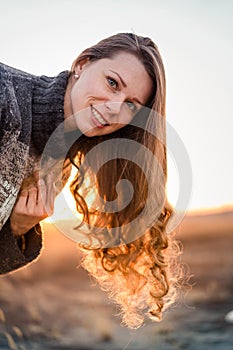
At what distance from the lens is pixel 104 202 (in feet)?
7.38

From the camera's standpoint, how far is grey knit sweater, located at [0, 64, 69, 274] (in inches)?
66.2

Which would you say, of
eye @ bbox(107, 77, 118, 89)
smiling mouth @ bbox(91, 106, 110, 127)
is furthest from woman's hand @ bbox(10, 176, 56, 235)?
eye @ bbox(107, 77, 118, 89)

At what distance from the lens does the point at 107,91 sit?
181cm

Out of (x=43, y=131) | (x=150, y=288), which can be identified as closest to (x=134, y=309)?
(x=150, y=288)

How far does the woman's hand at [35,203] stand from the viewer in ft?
6.25

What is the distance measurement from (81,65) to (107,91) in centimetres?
Answer: 13

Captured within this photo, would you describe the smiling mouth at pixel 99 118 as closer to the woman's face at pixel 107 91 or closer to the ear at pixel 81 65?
the woman's face at pixel 107 91

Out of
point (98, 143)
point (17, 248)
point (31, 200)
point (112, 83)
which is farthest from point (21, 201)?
point (112, 83)

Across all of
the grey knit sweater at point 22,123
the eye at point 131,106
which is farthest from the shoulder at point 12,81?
the eye at point 131,106

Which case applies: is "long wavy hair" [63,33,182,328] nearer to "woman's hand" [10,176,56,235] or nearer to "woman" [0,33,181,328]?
"woman" [0,33,181,328]

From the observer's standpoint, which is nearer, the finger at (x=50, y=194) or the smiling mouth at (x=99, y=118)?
the smiling mouth at (x=99, y=118)

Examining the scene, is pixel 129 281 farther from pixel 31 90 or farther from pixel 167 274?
pixel 31 90

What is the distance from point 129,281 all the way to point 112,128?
2.31 ft

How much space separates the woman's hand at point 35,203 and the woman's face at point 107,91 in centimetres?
20
